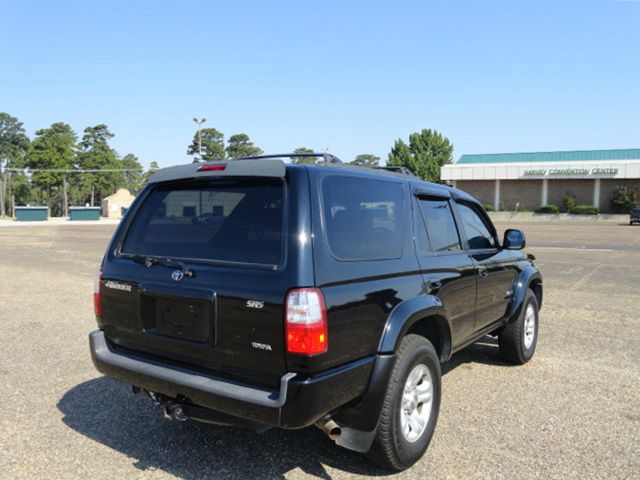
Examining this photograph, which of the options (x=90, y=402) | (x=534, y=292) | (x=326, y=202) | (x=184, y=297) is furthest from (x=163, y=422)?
(x=534, y=292)

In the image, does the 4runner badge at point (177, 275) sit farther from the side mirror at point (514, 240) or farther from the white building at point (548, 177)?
the white building at point (548, 177)

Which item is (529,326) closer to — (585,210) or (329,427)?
(329,427)

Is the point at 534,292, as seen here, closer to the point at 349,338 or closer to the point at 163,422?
the point at 349,338

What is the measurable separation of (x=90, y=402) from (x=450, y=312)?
301cm

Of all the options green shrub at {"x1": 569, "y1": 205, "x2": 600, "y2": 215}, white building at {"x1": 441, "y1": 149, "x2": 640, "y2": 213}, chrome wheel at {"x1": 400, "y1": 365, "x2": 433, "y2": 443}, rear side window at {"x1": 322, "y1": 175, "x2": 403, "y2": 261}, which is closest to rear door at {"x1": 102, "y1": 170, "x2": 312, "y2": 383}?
rear side window at {"x1": 322, "y1": 175, "x2": 403, "y2": 261}

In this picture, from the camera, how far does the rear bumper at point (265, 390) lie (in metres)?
2.58

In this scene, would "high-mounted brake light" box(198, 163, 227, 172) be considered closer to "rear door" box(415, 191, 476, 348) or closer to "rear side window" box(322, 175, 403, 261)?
"rear side window" box(322, 175, 403, 261)

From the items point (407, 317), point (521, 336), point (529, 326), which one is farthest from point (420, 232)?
point (529, 326)

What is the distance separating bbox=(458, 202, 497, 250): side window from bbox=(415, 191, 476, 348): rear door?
0.28 m

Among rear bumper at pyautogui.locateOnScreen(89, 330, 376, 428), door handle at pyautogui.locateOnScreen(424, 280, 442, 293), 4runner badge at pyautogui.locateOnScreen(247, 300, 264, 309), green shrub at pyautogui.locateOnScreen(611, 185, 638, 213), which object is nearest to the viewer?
rear bumper at pyautogui.locateOnScreen(89, 330, 376, 428)

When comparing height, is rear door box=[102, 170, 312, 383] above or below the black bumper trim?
above

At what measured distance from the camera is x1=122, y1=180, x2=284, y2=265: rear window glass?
290 centimetres

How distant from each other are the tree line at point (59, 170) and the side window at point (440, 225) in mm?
70252

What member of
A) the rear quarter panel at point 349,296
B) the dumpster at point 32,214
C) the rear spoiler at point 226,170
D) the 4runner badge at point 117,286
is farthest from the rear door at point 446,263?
the dumpster at point 32,214
